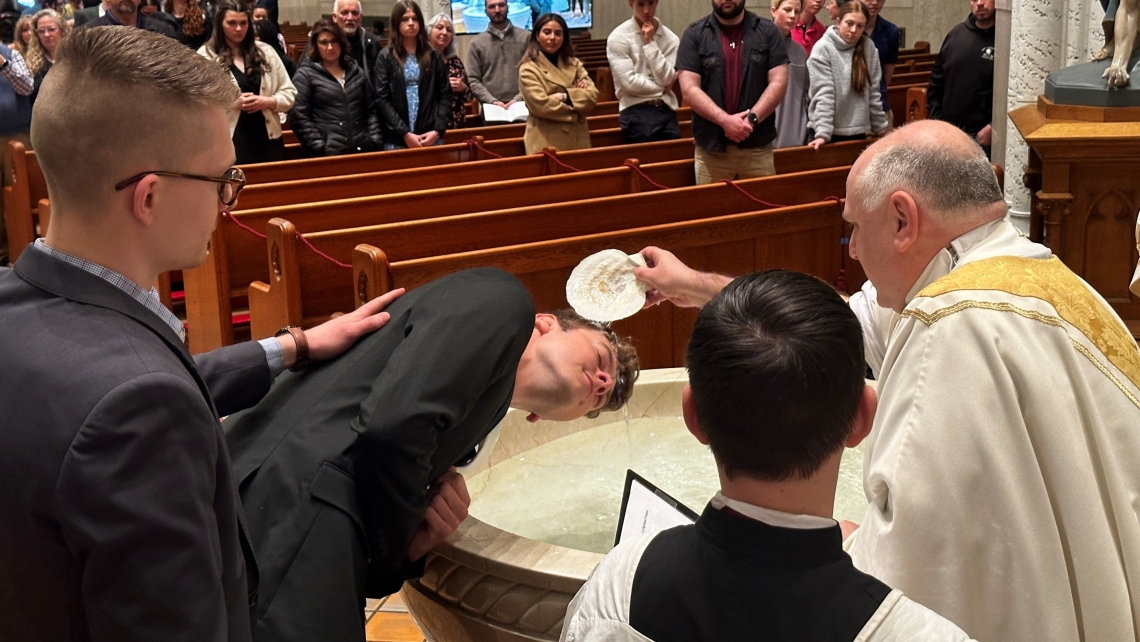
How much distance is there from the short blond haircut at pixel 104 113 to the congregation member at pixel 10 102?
21.0 feet

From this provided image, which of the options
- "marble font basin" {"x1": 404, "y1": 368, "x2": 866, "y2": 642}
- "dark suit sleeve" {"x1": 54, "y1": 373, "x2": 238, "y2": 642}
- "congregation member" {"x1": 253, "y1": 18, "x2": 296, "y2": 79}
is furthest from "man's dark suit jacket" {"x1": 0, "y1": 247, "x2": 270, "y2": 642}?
"congregation member" {"x1": 253, "y1": 18, "x2": 296, "y2": 79}

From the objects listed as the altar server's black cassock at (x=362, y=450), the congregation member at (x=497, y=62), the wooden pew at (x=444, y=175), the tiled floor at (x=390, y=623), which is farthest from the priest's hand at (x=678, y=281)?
the congregation member at (x=497, y=62)

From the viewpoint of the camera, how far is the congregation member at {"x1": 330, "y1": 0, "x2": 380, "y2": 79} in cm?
766

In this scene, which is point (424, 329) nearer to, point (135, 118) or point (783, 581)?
point (135, 118)

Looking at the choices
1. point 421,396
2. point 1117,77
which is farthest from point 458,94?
point 421,396

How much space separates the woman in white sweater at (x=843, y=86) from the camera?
6.77m

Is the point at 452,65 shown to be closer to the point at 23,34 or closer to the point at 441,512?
the point at 23,34

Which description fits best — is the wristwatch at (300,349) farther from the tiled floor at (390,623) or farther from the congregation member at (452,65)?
the congregation member at (452,65)

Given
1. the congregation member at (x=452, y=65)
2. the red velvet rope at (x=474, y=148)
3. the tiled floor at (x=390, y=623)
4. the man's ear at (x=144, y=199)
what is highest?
the congregation member at (x=452, y=65)

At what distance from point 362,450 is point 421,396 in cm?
14

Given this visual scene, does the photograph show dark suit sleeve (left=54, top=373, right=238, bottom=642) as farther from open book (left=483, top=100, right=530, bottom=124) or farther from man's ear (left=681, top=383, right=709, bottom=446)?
open book (left=483, top=100, right=530, bottom=124)

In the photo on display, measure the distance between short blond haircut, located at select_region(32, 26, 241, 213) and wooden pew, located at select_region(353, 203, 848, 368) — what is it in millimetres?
2550

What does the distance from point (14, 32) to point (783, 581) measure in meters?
9.21

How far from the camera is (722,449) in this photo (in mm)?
1297
